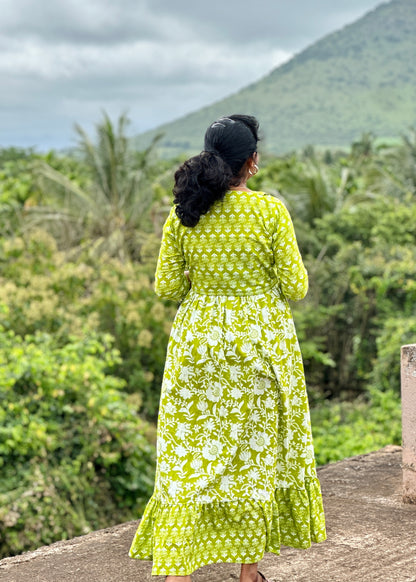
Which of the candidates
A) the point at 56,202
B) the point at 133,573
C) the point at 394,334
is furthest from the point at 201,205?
the point at 56,202

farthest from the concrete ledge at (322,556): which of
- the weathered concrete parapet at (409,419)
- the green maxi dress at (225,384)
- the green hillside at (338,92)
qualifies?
the green hillside at (338,92)

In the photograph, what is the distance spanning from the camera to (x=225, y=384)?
2.64 metres

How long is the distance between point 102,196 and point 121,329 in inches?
262

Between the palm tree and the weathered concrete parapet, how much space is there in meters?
10.8

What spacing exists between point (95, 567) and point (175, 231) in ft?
5.76

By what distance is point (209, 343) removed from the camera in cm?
262

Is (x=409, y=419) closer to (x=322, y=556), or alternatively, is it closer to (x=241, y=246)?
(x=322, y=556)

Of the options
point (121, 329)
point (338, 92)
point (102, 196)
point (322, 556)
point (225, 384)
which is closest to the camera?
point (225, 384)

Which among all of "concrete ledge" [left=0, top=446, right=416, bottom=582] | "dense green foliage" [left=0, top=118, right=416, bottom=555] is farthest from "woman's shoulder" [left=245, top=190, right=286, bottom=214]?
"dense green foliage" [left=0, top=118, right=416, bottom=555]

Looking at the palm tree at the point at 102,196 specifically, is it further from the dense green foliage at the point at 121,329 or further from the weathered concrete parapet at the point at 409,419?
the weathered concrete parapet at the point at 409,419

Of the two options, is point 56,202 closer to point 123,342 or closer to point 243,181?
point 123,342

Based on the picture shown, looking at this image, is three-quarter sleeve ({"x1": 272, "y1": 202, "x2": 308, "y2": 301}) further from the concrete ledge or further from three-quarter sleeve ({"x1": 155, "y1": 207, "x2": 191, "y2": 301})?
the concrete ledge

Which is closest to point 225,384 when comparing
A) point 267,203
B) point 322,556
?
point 267,203

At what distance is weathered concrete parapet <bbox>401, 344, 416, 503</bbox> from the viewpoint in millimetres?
3645
